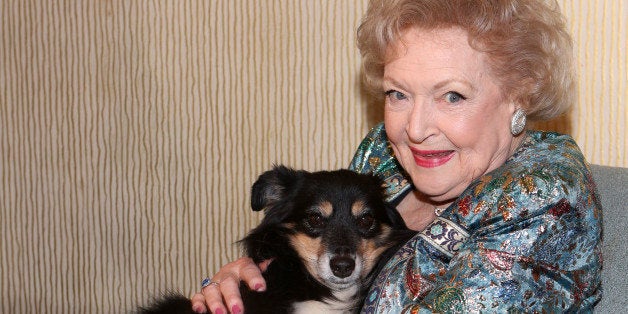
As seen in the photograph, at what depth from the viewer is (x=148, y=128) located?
131 inches

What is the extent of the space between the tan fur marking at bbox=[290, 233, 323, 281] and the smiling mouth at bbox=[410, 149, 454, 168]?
0.38 m

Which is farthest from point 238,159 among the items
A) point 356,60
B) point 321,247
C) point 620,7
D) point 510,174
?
point 510,174

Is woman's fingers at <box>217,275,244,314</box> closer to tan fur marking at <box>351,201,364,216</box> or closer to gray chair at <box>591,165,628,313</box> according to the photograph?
tan fur marking at <box>351,201,364,216</box>

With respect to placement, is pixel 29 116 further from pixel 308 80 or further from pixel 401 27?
pixel 401 27

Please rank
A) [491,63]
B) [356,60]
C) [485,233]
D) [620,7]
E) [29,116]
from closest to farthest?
1. [485,233]
2. [491,63]
3. [620,7]
4. [356,60]
5. [29,116]

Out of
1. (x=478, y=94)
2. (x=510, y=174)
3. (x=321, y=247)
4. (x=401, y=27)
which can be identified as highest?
(x=401, y=27)

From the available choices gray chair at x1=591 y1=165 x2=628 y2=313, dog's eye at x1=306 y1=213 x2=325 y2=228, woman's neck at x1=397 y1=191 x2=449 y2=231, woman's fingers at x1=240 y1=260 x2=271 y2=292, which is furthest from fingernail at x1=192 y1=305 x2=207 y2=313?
gray chair at x1=591 y1=165 x2=628 y2=313

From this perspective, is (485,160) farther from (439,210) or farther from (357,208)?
(357,208)

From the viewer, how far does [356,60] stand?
9.55 ft

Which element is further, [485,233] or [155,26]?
[155,26]

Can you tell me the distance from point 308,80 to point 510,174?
60.1 inches

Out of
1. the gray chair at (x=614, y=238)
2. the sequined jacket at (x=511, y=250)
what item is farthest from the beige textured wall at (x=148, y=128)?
the sequined jacket at (x=511, y=250)

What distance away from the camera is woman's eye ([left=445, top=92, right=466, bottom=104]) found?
168 cm

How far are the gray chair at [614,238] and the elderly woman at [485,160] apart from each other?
47mm
